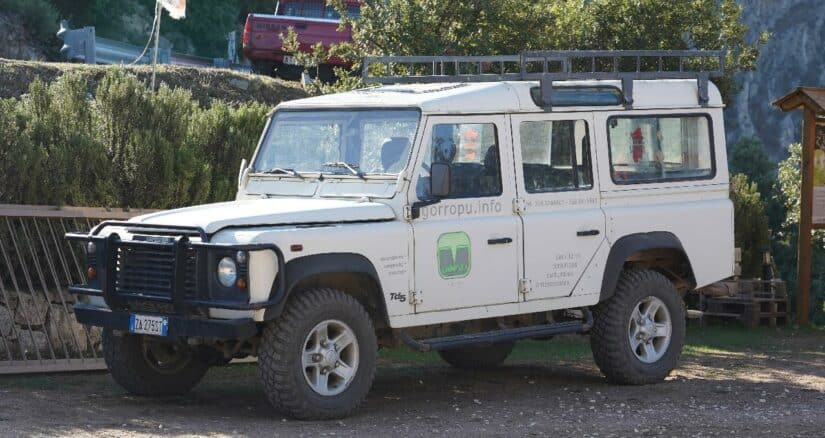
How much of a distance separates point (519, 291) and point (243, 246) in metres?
2.43

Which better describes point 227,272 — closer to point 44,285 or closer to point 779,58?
point 44,285

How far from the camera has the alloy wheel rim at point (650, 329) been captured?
11.0 metres

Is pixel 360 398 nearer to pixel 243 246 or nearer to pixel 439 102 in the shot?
pixel 243 246

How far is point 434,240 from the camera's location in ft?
31.2

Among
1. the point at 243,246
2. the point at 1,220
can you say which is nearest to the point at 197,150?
the point at 1,220

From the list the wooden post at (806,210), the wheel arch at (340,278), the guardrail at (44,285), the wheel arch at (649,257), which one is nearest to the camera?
the wheel arch at (340,278)

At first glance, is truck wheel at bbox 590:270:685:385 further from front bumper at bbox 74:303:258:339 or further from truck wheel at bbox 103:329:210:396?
front bumper at bbox 74:303:258:339

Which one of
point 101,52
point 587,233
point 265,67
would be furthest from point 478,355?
point 265,67

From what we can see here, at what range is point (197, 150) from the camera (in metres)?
12.7

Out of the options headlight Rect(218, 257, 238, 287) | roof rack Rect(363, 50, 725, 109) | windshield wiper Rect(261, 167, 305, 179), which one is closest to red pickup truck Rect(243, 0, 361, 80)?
roof rack Rect(363, 50, 725, 109)

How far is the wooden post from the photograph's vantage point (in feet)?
53.7

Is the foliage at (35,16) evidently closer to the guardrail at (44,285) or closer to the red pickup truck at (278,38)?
the red pickup truck at (278,38)

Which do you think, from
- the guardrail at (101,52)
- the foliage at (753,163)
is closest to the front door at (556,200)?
the guardrail at (101,52)

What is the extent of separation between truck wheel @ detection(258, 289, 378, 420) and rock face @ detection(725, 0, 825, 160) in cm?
3460
